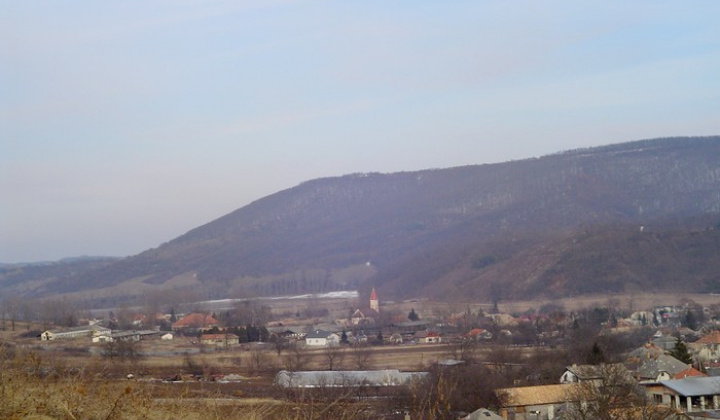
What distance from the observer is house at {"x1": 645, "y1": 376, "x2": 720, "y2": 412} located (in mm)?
21688

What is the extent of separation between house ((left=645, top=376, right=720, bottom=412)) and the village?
39 millimetres

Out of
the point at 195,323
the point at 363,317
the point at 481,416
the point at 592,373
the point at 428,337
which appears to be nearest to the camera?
the point at 481,416

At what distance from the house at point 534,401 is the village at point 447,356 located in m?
0.04

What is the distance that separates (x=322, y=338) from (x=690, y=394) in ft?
90.3

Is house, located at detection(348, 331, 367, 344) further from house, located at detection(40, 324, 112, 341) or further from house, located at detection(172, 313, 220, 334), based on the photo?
house, located at detection(40, 324, 112, 341)

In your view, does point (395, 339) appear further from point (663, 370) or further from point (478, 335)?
point (663, 370)

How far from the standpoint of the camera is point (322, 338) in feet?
156

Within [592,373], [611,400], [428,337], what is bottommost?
[428,337]

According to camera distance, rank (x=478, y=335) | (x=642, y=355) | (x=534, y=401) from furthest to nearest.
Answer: (x=478, y=335) → (x=642, y=355) → (x=534, y=401)

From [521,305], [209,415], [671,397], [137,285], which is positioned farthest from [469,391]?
[137,285]

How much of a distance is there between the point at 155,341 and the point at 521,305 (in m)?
31.0

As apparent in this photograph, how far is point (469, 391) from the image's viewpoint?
21609 millimetres

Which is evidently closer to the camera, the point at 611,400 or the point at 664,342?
the point at 611,400

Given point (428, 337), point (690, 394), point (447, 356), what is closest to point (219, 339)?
point (428, 337)
